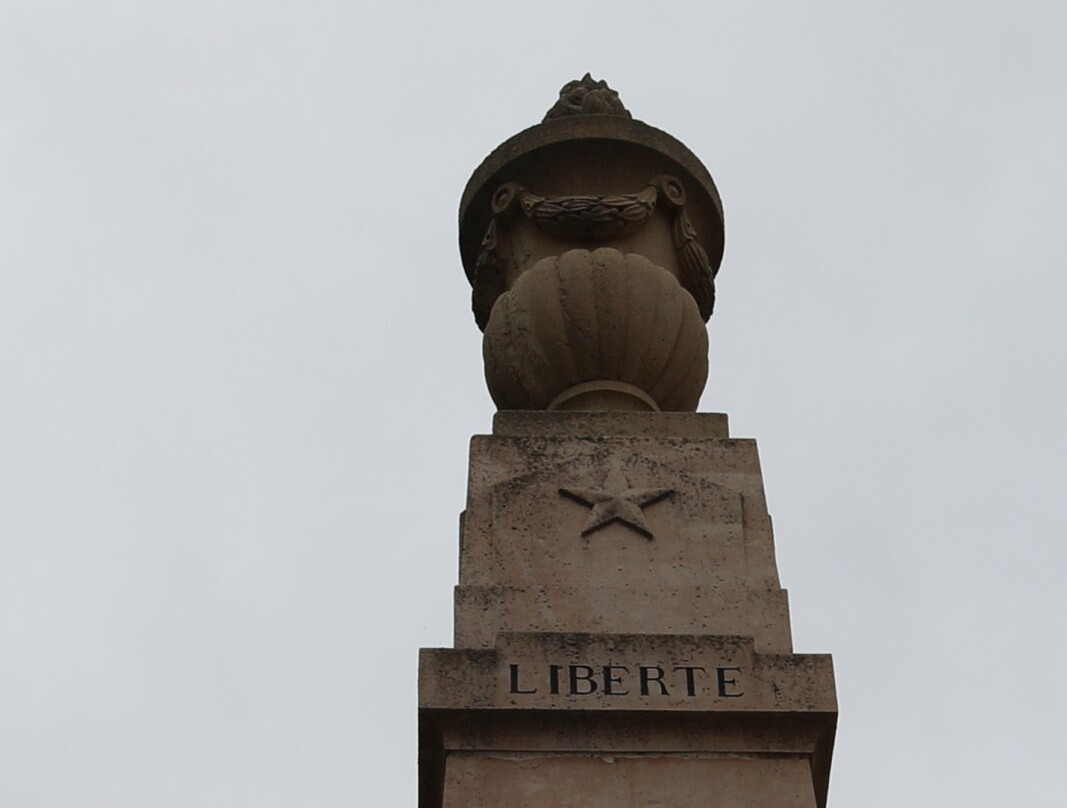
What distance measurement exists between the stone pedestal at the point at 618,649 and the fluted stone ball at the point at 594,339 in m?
0.86

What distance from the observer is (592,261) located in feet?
43.2

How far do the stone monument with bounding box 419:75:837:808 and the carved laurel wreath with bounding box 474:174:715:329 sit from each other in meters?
0.01

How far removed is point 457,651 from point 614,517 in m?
1.28

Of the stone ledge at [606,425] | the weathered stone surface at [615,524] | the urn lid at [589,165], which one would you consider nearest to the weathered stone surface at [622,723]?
the weathered stone surface at [615,524]

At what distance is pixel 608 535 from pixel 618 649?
909mm

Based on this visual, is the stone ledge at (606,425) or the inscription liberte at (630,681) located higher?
the stone ledge at (606,425)

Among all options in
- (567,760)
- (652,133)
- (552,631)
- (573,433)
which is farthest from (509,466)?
(652,133)

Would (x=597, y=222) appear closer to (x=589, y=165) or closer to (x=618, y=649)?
(x=589, y=165)

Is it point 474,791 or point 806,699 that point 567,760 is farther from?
point 806,699

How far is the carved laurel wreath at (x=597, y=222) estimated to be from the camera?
1360cm

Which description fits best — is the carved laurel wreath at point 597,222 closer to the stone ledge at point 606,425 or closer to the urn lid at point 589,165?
the urn lid at point 589,165

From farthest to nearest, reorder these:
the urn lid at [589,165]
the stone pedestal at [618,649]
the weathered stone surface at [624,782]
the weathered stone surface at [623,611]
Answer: the urn lid at [589,165]
the weathered stone surface at [623,611]
the stone pedestal at [618,649]
the weathered stone surface at [624,782]

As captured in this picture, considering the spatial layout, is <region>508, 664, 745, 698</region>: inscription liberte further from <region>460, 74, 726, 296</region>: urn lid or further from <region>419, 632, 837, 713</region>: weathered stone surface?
<region>460, 74, 726, 296</region>: urn lid

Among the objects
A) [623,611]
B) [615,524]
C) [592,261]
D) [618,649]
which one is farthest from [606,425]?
Result: [618,649]
